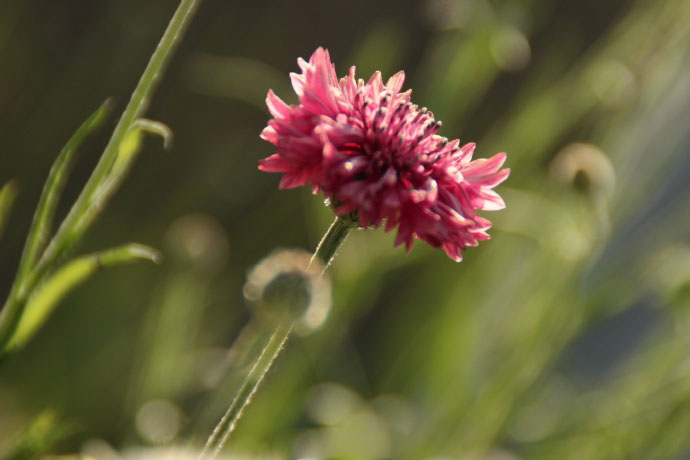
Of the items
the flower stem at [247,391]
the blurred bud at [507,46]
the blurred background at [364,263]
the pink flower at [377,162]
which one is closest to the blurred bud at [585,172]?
the blurred background at [364,263]

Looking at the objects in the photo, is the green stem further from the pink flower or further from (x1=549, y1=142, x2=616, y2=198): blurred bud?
(x1=549, y1=142, x2=616, y2=198): blurred bud

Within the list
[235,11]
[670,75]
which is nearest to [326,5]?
[235,11]

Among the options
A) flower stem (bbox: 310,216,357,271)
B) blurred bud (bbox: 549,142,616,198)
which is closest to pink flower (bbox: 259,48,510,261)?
flower stem (bbox: 310,216,357,271)

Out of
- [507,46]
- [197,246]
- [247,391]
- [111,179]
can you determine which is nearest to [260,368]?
[247,391]

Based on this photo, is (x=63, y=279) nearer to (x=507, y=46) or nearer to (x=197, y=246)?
(x=197, y=246)

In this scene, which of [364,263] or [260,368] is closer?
[260,368]

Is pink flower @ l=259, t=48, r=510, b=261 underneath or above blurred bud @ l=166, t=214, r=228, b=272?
above
